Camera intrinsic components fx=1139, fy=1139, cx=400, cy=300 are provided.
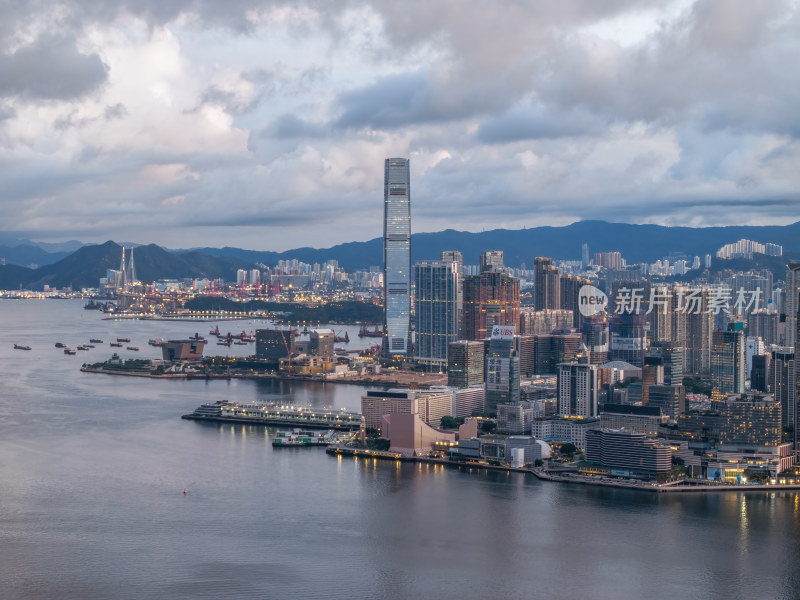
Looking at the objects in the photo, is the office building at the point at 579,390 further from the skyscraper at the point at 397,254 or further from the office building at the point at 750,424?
the skyscraper at the point at 397,254

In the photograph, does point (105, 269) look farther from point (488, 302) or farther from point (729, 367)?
point (729, 367)

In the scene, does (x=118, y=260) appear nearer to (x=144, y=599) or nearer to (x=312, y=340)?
(x=312, y=340)

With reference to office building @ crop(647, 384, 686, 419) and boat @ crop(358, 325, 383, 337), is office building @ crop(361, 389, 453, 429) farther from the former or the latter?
boat @ crop(358, 325, 383, 337)

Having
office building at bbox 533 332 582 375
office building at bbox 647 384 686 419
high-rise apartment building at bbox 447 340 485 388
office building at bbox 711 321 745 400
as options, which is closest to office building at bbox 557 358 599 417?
office building at bbox 647 384 686 419

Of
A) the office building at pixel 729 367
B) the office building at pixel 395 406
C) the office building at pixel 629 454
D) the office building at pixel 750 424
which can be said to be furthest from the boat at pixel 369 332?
the office building at pixel 629 454

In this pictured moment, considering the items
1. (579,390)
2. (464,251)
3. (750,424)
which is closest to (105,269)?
(464,251)

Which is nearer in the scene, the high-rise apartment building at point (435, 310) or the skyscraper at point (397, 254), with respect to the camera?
the high-rise apartment building at point (435, 310)
